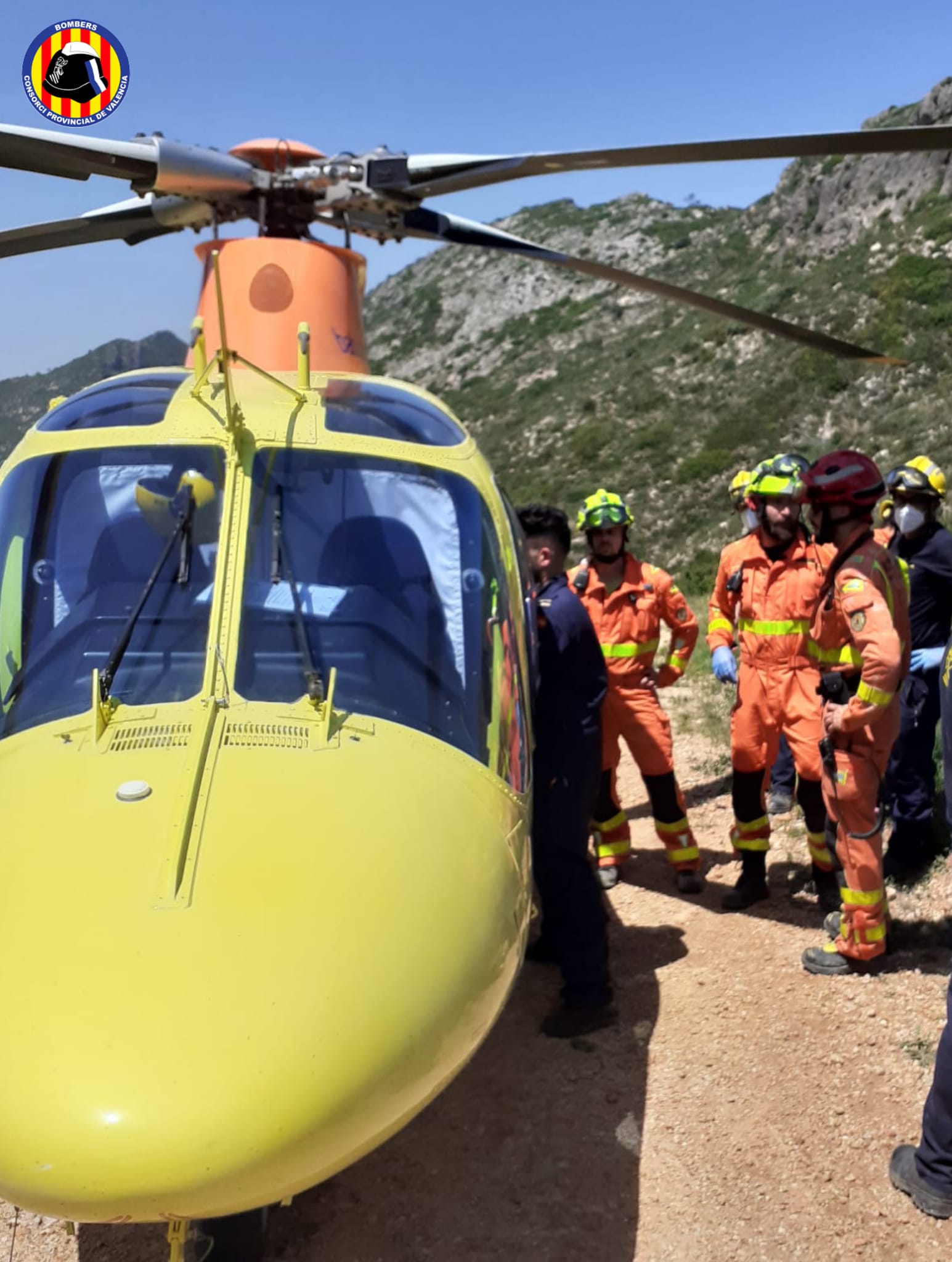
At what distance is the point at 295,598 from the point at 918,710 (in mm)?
3817

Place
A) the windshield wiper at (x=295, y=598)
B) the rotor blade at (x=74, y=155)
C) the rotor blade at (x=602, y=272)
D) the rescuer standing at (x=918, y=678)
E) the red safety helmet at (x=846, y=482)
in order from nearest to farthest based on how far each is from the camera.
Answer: the windshield wiper at (x=295, y=598) < the rotor blade at (x=74, y=155) < the red safety helmet at (x=846, y=482) < the rotor blade at (x=602, y=272) < the rescuer standing at (x=918, y=678)

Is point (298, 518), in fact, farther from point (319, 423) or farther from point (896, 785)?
point (896, 785)

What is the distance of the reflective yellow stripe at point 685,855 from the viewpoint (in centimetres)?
579

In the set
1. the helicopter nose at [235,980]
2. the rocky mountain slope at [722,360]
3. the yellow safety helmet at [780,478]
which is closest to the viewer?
the helicopter nose at [235,980]

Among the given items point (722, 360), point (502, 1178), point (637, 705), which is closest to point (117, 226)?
point (637, 705)

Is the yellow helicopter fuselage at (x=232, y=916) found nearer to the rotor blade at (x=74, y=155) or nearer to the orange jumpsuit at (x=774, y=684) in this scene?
the rotor blade at (x=74, y=155)

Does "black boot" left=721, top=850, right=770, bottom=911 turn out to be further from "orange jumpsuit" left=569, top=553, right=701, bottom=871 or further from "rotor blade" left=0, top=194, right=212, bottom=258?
"rotor blade" left=0, top=194, right=212, bottom=258

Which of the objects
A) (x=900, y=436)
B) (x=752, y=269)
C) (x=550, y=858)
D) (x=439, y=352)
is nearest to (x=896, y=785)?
(x=550, y=858)

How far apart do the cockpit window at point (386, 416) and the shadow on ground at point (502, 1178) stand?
2274 mm

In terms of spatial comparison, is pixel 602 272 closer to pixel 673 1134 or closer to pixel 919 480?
pixel 919 480

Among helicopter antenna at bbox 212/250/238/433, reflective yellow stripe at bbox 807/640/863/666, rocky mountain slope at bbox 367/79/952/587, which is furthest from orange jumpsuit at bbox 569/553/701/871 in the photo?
rocky mountain slope at bbox 367/79/952/587

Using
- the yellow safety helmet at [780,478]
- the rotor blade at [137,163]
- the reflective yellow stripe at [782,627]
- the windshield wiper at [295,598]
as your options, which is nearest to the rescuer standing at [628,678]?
the reflective yellow stripe at [782,627]

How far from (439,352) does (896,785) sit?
5494 centimetres

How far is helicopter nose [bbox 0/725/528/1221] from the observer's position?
5.99 ft
